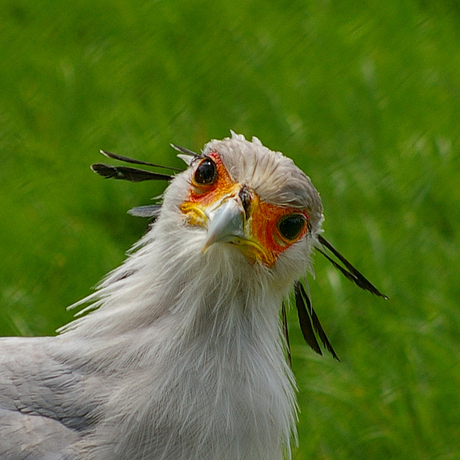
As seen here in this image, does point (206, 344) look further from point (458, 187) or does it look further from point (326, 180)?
point (458, 187)

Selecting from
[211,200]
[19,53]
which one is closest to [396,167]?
[19,53]

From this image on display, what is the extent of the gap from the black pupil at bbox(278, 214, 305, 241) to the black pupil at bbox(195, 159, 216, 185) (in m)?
0.19

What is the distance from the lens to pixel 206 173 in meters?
2.04

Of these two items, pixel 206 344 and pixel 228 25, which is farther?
pixel 228 25

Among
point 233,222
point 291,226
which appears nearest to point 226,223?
point 233,222

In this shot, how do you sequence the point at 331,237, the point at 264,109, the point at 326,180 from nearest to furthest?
the point at 331,237
the point at 326,180
the point at 264,109

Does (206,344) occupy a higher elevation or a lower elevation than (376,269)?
higher

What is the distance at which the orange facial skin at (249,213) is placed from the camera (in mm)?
1977

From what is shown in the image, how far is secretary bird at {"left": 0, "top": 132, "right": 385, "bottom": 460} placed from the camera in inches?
76.5

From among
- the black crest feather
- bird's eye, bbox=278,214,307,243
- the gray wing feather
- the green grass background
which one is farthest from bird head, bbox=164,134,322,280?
the green grass background

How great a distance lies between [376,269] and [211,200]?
1.82 m

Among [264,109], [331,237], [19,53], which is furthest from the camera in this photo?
[19,53]

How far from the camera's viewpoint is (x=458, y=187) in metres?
4.22

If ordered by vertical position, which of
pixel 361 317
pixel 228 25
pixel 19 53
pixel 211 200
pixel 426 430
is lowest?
pixel 426 430
